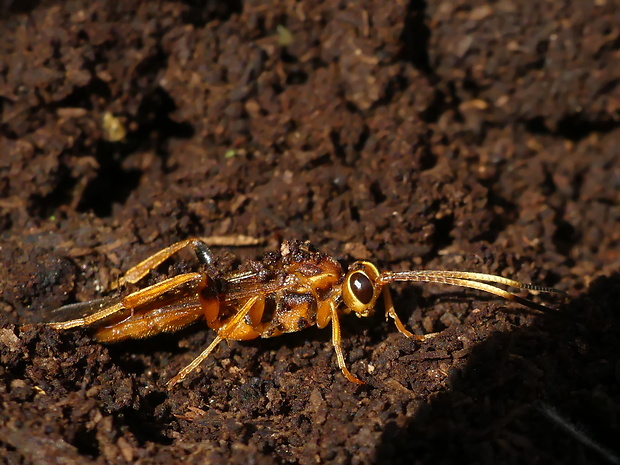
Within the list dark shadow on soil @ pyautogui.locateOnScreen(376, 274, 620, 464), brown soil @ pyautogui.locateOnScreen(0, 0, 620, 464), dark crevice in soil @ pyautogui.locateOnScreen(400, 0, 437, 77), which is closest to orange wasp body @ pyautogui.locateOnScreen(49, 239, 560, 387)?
brown soil @ pyautogui.locateOnScreen(0, 0, 620, 464)

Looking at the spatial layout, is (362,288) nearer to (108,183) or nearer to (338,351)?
(338,351)

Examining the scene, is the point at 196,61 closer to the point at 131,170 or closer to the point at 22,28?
the point at 131,170

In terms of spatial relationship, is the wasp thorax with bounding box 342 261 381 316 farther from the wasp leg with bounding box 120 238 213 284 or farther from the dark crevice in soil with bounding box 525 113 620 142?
the dark crevice in soil with bounding box 525 113 620 142

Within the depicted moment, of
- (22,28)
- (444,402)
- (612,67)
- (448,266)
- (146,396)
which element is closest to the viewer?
(444,402)

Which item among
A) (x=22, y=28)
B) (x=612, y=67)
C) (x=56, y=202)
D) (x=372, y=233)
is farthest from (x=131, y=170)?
(x=612, y=67)

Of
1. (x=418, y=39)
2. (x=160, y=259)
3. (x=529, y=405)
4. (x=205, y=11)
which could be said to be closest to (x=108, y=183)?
(x=160, y=259)

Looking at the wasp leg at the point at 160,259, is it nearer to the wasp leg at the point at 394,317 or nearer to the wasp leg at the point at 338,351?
the wasp leg at the point at 338,351
